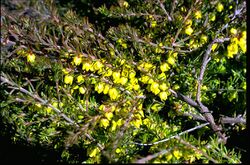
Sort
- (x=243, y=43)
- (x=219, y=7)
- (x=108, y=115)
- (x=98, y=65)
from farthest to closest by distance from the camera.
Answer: (x=219, y=7) < (x=98, y=65) < (x=108, y=115) < (x=243, y=43)

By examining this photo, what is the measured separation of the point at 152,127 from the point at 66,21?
34.4 inches

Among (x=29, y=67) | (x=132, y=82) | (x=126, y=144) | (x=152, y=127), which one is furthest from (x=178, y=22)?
(x=29, y=67)

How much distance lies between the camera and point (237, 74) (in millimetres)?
1893

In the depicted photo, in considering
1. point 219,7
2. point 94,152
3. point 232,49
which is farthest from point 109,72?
point 219,7

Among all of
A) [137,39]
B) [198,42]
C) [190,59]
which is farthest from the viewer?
[190,59]

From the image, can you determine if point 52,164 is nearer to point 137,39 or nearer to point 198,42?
point 137,39

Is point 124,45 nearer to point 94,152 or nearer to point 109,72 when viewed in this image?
point 109,72

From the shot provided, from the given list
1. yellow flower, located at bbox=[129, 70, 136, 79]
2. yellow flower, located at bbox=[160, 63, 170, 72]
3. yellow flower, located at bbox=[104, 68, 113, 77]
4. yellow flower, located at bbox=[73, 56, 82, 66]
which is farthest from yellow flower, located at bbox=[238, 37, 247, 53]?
yellow flower, located at bbox=[73, 56, 82, 66]

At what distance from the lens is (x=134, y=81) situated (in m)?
1.99

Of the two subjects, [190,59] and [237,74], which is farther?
[190,59]

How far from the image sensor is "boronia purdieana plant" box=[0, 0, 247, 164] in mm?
1797

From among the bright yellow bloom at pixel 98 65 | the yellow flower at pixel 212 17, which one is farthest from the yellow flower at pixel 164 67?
the yellow flower at pixel 212 17

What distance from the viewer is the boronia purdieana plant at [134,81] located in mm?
1797

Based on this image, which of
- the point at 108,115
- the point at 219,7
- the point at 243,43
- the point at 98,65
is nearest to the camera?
the point at 243,43
